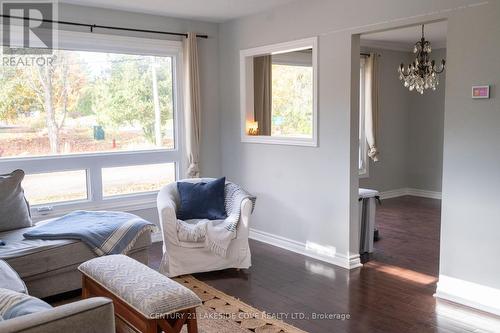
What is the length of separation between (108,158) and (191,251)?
65.8 inches

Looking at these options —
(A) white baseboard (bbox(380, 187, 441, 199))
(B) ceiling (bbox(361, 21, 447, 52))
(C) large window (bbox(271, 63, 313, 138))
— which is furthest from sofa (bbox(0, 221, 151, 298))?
(A) white baseboard (bbox(380, 187, 441, 199))

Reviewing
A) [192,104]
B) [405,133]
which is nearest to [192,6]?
[192,104]

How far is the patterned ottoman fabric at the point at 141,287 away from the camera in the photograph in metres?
2.41

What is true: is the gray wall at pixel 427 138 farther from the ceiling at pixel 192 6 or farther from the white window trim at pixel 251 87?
the ceiling at pixel 192 6

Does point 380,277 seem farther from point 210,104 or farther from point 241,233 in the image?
point 210,104

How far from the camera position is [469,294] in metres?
3.45

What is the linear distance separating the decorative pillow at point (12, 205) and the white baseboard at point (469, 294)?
3.50 metres

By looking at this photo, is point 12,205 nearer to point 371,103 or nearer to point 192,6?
point 192,6

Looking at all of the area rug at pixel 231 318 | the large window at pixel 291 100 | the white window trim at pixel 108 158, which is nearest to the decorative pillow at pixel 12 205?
the white window trim at pixel 108 158

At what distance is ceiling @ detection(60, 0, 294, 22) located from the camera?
4637mm

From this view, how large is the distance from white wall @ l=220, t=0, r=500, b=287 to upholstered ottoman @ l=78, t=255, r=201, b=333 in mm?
2191

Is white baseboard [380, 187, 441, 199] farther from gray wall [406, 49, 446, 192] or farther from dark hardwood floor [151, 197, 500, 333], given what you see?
dark hardwood floor [151, 197, 500, 333]

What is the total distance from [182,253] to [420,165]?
533cm

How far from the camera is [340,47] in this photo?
14.1ft
